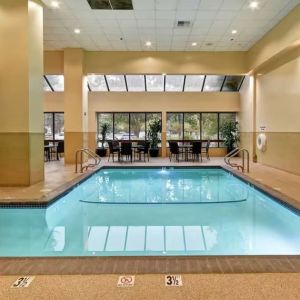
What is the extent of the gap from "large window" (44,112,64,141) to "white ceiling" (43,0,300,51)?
4278 millimetres

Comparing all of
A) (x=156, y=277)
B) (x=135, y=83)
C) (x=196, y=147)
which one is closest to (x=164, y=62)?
(x=135, y=83)

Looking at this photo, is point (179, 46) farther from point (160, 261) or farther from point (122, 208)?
point (160, 261)

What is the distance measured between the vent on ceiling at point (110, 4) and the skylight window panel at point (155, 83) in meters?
6.55

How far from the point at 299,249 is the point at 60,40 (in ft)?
32.0

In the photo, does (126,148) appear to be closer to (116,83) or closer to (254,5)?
(116,83)

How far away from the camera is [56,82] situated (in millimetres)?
14875

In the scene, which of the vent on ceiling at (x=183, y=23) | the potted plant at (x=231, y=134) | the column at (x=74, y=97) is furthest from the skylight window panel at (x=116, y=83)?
the vent on ceiling at (x=183, y=23)

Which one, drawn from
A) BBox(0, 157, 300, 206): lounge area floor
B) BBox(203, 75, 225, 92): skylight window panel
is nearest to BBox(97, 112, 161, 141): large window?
BBox(203, 75, 225, 92): skylight window panel

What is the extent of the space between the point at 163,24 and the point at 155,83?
5644 mm

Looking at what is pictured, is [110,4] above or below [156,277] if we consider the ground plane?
above

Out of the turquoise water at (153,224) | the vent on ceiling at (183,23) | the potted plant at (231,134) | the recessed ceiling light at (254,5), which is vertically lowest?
the turquoise water at (153,224)

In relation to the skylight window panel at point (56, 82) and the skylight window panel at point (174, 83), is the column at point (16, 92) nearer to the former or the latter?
the skylight window panel at point (56, 82)

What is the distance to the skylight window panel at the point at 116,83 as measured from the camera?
14622 millimetres

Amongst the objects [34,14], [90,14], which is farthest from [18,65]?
[90,14]
